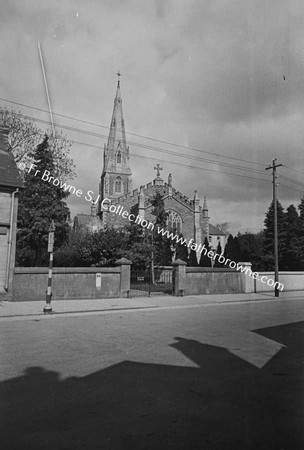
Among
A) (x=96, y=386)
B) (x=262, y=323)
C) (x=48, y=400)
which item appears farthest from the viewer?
(x=262, y=323)

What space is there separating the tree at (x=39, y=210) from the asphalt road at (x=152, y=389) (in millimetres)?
19113

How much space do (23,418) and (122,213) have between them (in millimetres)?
49823

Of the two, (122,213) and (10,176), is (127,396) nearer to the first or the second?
(10,176)

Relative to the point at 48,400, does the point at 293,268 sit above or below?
above

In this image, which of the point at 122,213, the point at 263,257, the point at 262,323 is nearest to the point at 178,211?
the point at 122,213

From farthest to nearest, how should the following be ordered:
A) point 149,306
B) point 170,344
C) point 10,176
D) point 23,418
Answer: point 10,176 → point 149,306 → point 170,344 → point 23,418

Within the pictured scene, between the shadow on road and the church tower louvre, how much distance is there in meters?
62.4

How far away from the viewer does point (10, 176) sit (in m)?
17.0

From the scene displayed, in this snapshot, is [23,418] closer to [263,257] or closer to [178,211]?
[263,257]

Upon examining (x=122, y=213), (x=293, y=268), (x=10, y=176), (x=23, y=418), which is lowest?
(x=23, y=418)

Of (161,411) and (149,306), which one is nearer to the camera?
(161,411)

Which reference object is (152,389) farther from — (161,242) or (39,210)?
(161,242)

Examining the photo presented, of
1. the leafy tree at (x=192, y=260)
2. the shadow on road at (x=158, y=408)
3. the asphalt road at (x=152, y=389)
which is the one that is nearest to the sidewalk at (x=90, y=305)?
the asphalt road at (x=152, y=389)

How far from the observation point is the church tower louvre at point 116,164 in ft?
222
